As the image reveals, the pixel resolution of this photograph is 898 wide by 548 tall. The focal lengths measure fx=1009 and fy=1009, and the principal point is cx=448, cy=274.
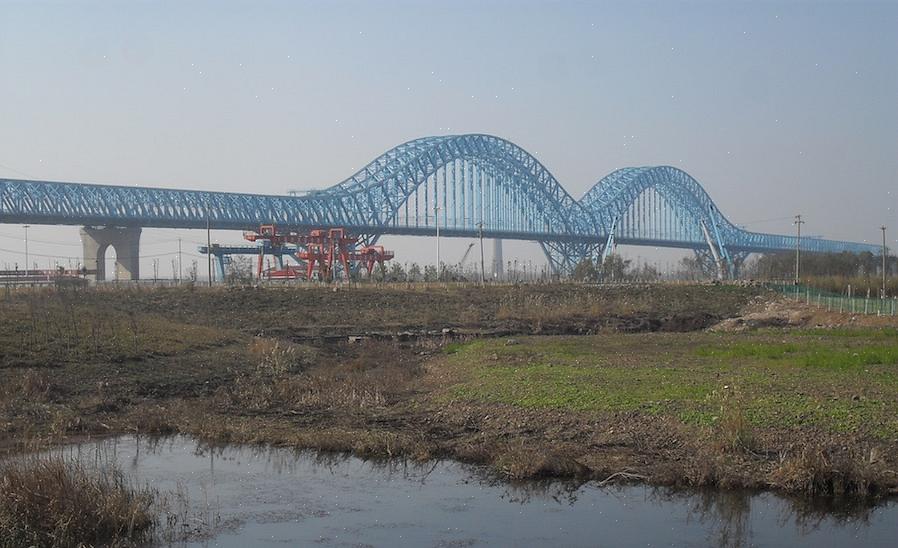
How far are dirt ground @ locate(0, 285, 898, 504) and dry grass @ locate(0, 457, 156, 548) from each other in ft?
7.89

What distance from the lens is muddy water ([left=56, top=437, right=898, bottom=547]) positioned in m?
12.6

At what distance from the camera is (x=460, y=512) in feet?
45.6

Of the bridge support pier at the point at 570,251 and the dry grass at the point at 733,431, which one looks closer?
the dry grass at the point at 733,431

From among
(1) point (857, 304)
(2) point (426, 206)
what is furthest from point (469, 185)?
(1) point (857, 304)

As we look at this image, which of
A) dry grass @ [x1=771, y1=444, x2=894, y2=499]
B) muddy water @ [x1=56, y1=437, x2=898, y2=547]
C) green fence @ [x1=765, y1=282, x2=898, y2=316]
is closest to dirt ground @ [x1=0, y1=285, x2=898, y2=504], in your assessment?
dry grass @ [x1=771, y1=444, x2=894, y2=499]

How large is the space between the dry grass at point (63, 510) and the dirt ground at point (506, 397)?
2.41 m

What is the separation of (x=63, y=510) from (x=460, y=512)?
16.8ft

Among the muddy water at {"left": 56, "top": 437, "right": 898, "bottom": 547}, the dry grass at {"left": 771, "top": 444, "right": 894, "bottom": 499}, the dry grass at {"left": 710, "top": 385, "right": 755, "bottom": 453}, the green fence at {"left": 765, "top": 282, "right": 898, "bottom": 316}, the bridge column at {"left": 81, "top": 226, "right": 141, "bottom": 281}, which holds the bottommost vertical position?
the muddy water at {"left": 56, "top": 437, "right": 898, "bottom": 547}

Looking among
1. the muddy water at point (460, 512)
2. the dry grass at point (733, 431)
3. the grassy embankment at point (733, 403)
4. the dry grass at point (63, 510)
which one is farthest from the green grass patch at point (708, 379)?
the dry grass at point (63, 510)

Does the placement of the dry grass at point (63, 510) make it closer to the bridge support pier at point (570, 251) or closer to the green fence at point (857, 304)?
the green fence at point (857, 304)

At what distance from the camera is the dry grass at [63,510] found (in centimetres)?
1170

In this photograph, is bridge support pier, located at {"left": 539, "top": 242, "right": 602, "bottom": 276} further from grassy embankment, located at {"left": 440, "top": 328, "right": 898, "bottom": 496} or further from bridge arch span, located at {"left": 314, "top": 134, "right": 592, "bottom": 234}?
grassy embankment, located at {"left": 440, "top": 328, "right": 898, "bottom": 496}

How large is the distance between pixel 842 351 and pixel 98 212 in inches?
3737

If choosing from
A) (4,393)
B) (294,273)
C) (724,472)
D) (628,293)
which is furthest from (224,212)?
(724,472)
